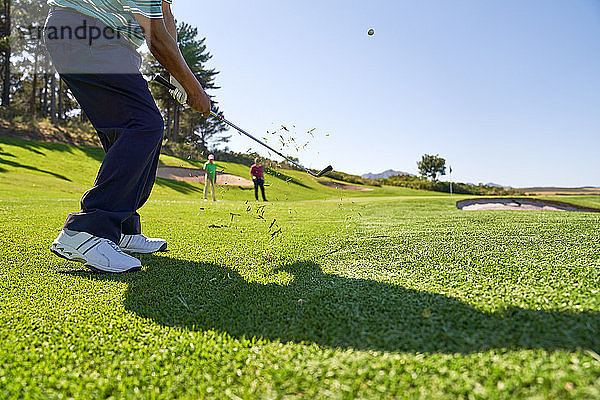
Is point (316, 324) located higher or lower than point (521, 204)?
lower

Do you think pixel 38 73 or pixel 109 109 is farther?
pixel 38 73

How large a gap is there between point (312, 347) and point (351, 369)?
0.17 meters

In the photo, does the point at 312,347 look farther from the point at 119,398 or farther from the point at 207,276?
the point at 207,276

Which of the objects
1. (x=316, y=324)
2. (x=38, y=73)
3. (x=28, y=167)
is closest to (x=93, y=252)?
(x=316, y=324)

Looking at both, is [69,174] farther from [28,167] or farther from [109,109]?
[109,109]

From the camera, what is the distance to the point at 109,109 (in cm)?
226

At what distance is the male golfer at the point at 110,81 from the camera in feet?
7.12

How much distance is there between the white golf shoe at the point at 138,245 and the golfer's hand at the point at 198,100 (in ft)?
3.14

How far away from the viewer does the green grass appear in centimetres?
90

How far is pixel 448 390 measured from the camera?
0.83 meters

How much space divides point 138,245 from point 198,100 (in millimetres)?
1046

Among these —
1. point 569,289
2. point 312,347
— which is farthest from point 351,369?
point 569,289

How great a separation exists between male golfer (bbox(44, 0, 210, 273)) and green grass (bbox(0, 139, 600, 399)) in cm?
30

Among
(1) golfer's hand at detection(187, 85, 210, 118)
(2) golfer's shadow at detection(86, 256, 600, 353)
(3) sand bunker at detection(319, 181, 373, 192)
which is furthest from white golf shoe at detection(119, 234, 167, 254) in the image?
(3) sand bunker at detection(319, 181, 373, 192)
